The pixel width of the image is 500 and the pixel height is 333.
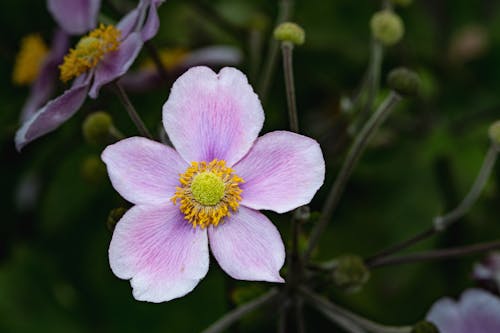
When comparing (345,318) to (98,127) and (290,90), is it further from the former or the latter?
(98,127)

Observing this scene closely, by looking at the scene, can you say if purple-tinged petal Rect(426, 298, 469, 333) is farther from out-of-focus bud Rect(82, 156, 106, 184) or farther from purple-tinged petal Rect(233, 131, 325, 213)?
out-of-focus bud Rect(82, 156, 106, 184)

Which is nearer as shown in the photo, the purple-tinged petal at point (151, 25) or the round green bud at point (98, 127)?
the purple-tinged petal at point (151, 25)

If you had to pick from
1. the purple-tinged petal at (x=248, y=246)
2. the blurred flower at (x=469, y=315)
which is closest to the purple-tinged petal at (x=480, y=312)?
the blurred flower at (x=469, y=315)

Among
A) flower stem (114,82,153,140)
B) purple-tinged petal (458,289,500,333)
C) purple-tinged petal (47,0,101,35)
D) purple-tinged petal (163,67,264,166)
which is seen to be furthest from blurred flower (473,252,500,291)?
purple-tinged petal (47,0,101,35)

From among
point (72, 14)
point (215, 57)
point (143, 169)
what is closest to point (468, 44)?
point (215, 57)

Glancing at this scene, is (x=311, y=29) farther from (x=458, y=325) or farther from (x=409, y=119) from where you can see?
(x=458, y=325)

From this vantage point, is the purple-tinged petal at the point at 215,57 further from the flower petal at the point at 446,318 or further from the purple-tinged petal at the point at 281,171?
the flower petal at the point at 446,318
